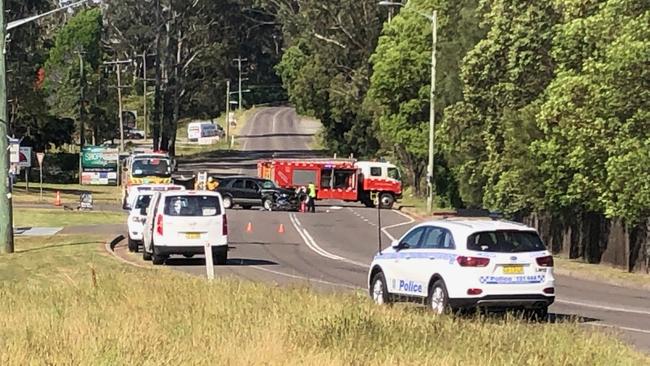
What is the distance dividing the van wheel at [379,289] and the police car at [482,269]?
0.88 meters

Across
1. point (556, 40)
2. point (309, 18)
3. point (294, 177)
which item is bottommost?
point (294, 177)

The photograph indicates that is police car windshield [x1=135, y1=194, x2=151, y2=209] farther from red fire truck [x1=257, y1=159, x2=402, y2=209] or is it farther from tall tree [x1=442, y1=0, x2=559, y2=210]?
red fire truck [x1=257, y1=159, x2=402, y2=209]

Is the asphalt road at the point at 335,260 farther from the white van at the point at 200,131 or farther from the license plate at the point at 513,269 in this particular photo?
the white van at the point at 200,131

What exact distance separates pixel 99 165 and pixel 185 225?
53438 millimetres

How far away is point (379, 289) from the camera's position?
19.9m

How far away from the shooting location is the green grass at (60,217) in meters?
45.2

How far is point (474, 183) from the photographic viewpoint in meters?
45.9

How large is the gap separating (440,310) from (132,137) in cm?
10894

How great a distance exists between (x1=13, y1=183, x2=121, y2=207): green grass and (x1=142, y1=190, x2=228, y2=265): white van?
30209mm

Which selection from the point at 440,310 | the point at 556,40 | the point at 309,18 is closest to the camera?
the point at 440,310

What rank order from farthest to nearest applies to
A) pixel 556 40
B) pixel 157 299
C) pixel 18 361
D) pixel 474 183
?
pixel 474 183, pixel 556 40, pixel 157 299, pixel 18 361

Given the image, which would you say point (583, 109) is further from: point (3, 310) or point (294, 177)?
point (294, 177)

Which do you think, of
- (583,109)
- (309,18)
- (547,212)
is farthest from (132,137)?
(583,109)

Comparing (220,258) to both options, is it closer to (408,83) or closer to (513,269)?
(513,269)
